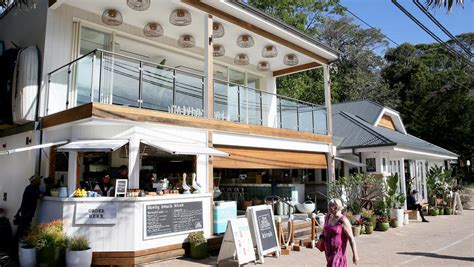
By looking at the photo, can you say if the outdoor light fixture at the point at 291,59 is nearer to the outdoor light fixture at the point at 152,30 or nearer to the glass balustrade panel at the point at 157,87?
the outdoor light fixture at the point at 152,30

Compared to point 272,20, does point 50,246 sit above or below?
below

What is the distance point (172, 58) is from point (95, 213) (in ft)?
21.2

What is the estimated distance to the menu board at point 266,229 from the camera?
8.77 metres

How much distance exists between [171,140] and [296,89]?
18717 millimetres

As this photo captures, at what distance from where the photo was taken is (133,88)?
940 centimetres

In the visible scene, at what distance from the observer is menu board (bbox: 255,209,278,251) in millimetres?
8766

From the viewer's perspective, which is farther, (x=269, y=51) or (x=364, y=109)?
(x=364, y=109)

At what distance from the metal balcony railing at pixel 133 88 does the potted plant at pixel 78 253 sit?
3.00 m

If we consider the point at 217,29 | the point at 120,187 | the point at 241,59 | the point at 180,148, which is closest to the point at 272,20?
the point at 217,29

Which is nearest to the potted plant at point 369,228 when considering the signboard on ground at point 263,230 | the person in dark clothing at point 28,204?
the signboard on ground at point 263,230

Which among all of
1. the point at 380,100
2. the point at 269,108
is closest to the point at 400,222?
the point at 269,108

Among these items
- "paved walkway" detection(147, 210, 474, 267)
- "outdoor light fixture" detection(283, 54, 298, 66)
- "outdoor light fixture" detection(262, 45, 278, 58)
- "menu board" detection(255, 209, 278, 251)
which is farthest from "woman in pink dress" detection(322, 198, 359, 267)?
"outdoor light fixture" detection(283, 54, 298, 66)

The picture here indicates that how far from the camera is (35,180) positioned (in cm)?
898

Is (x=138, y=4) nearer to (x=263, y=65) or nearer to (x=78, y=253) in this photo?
(x=78, y=253)
